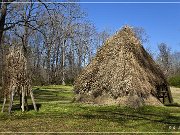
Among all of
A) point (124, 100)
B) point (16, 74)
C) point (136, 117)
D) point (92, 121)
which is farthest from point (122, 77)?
point (92, 121)

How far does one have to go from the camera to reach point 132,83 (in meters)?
19.5

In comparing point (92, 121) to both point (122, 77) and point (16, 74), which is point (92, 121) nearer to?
point (16, 74)

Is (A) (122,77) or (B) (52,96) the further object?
(B) (52,96)

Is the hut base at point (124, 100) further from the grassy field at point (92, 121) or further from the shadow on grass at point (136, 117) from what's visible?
the shadow on grass at point (136, 117)

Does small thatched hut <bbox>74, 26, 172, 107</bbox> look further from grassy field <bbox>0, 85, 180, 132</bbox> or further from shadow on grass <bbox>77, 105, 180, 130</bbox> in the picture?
shadow on grass <bbox>77, 105, 180, 130</bbox>

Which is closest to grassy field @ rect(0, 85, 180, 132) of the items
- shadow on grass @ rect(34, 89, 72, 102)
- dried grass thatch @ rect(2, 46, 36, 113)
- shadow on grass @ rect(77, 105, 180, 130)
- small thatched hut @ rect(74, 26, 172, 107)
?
shadow on grass @ rect(77, 105, 180, 130)

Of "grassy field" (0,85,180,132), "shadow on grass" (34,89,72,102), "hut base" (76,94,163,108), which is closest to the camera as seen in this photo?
"grassy field" (0,85,180,132)

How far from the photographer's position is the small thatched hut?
19.7 m

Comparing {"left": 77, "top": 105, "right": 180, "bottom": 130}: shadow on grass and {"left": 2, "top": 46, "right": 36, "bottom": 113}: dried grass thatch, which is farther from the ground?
{"left": 2, "top": 46, "right": 36, "bottom": 113}: dried grass thatch

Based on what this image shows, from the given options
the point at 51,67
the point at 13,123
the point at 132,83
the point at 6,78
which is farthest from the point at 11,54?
the point at 51,67

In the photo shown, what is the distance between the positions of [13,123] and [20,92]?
4944 mm

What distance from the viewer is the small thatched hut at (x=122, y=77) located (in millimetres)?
19672

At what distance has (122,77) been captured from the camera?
20.0 meters

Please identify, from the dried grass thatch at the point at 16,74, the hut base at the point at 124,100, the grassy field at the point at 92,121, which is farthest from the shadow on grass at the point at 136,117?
the dried grass thatch at the point at 16,74
